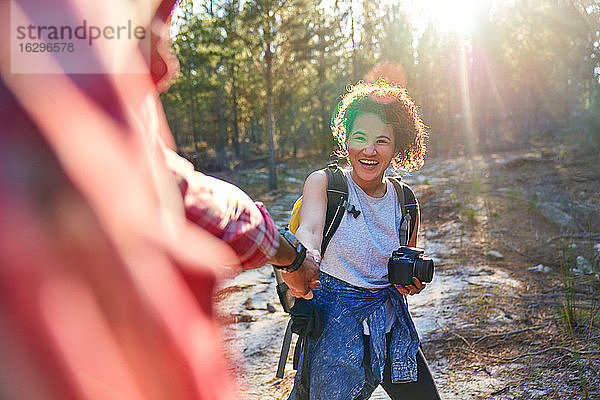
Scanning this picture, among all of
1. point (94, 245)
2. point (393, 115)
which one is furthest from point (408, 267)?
point (94, 245)

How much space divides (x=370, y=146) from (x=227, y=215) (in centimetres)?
178

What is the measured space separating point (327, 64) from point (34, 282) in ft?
118

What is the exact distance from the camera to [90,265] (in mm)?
810

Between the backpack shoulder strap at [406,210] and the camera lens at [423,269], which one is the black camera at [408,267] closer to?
the camera lens at [423,269]

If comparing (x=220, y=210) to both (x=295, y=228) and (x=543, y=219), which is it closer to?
(x=295, y=228)

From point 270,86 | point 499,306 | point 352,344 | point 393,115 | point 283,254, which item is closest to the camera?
point 283,254

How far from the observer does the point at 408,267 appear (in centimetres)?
249

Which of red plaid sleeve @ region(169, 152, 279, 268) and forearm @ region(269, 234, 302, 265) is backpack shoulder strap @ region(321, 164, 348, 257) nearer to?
forearm @ region(269, 234, 302, 265)

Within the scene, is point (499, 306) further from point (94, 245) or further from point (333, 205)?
point (94, 245)

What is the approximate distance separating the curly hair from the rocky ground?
2101 mm

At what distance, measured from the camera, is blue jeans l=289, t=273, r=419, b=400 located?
2.39 meters

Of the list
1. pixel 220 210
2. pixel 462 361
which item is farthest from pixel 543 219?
pixel 220 210

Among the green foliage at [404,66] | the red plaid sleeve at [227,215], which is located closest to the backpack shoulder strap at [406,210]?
the red plaid sleeve at [227,215]

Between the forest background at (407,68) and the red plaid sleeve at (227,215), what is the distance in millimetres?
17144
